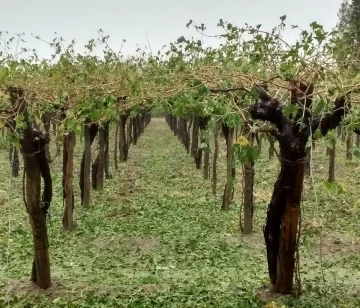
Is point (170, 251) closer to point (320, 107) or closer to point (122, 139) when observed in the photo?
point (320, 107)

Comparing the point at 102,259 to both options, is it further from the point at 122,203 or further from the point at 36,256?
the point at 122,203

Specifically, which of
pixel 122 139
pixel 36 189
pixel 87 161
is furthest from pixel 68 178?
pixel 122 139

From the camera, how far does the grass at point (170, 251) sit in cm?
674

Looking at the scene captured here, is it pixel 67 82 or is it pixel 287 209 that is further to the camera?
pixel 67 82

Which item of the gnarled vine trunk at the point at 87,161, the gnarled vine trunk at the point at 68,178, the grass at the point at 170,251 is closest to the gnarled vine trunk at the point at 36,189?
the grass at the point at 170,251

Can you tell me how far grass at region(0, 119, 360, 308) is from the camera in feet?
22.1

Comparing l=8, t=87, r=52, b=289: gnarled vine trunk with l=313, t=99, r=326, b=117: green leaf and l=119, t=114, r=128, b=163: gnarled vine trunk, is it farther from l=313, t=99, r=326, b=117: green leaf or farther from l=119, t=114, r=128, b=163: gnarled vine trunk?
l=119, t=114, r=128, b=163: gnarled vine trunk

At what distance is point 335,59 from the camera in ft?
19.3

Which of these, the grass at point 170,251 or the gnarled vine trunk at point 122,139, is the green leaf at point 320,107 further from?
the gnarled vine trunk at point 122,139

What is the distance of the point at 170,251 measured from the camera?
31.6 feet

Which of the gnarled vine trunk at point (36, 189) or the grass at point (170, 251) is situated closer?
the grass at point (170, 251)

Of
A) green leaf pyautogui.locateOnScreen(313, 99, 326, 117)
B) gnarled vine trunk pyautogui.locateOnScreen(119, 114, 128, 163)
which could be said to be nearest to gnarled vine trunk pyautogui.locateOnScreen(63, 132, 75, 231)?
green leaf pyautogui.locateOnScreen(313, 99, 326, 117)

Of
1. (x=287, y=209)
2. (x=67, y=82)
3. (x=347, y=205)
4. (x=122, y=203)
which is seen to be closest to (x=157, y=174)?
(x=122, y=203)

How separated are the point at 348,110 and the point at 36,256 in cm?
459
